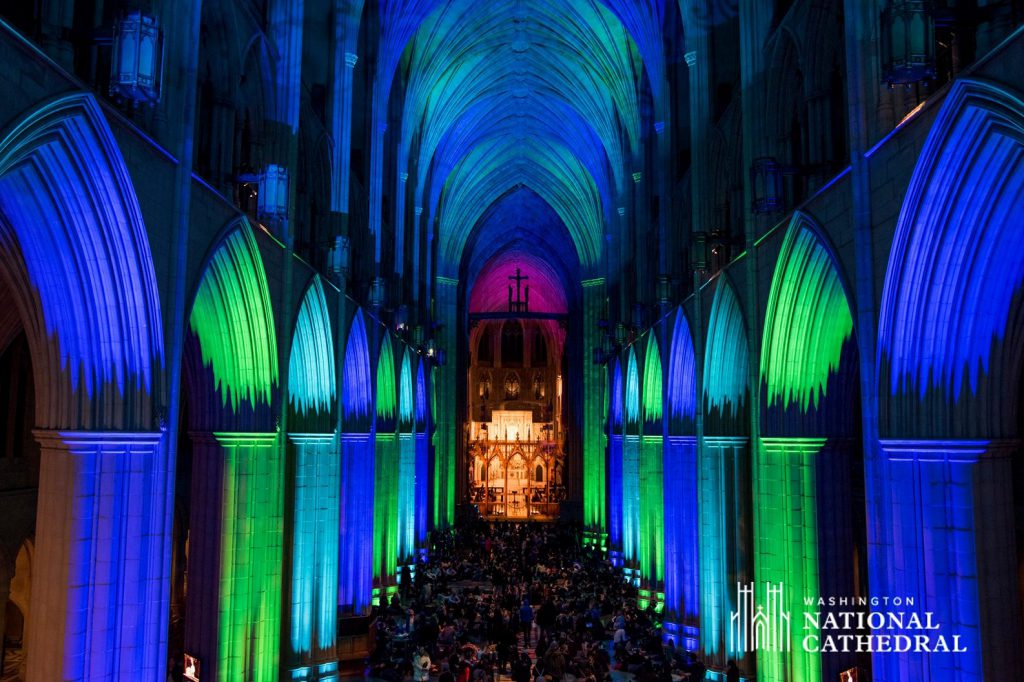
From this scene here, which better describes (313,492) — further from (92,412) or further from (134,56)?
(134,56)

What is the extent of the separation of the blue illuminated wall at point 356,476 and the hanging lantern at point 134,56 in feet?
36.1

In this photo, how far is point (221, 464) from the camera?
484 inches

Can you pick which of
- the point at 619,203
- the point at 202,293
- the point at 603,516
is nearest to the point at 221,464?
the point at 202,293

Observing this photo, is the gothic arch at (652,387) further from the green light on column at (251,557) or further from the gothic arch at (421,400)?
the green light on column at (251,557)

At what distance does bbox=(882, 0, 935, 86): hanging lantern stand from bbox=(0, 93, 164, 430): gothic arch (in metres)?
6.78

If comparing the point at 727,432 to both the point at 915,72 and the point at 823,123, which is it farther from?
the point at 915,72

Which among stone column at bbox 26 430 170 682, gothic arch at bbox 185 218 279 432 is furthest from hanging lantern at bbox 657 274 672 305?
stone column at bbox 26 430 170 682

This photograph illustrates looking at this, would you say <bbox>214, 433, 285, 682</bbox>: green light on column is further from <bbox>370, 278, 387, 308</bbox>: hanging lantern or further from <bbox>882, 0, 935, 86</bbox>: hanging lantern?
<bbox>882, 0, 935, 86</bbox>: hanging lantern

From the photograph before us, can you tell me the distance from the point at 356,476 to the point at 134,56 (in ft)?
42.9

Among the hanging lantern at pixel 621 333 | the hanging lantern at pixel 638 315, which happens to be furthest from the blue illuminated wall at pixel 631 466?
the hanging lantern at pixel 638 315

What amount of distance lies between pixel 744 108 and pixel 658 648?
10957mm

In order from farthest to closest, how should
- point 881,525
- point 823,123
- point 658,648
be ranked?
point 658,648 → point 823,123 → point 881,525

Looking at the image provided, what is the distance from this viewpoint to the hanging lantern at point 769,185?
11.0m

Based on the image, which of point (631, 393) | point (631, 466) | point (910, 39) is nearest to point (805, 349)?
point (910, 39)
